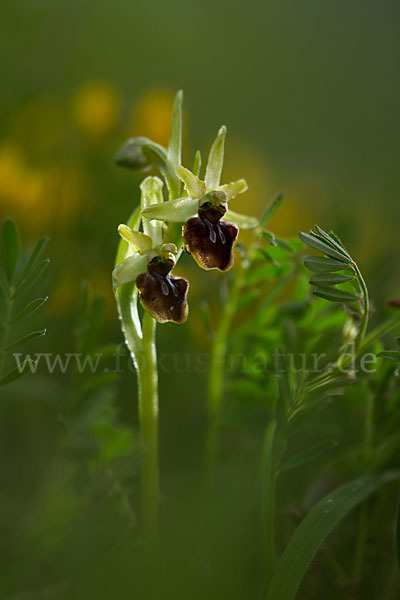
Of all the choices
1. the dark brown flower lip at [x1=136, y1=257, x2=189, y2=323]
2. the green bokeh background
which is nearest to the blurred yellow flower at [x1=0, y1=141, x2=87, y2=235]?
the green bokeh background

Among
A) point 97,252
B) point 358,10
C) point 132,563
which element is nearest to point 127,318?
point 132,563

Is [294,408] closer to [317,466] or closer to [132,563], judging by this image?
[132,563]

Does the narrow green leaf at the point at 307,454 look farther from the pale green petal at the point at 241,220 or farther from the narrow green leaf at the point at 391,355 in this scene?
the pale green petal at the point at 241,220

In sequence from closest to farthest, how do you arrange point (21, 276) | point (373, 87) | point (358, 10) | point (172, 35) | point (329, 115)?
point (21, 276) → point (172, 35) → point (329, 115) → point (373, 87) → point (358, 10)

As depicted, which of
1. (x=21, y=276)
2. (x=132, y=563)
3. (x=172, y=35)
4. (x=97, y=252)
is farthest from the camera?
(x=172, y=35)

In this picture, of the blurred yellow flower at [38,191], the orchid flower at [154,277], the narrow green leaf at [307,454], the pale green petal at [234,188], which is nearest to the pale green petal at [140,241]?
the orchid flower at [154,277]

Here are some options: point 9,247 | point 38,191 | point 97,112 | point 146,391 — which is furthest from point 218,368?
point 97,112

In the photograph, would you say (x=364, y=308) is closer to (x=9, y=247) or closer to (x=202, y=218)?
(x=202, y=218)
